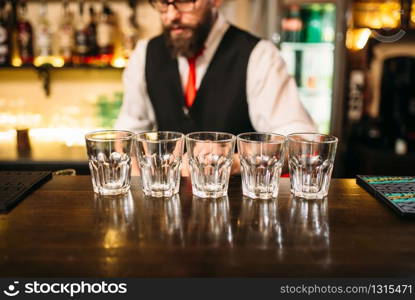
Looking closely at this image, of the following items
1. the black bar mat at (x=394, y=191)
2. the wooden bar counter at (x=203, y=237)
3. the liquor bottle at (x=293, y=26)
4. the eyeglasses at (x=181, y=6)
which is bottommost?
the wooden bar counter at (x=203, y=237)

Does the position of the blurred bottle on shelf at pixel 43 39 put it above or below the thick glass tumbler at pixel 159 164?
above

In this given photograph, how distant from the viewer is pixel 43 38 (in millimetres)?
3146

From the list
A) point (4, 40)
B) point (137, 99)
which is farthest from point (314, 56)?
point (4, 40)

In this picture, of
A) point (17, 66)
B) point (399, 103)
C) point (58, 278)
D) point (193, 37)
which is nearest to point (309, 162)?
point (58, 278)

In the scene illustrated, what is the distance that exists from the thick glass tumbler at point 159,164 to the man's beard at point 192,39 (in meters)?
1.16

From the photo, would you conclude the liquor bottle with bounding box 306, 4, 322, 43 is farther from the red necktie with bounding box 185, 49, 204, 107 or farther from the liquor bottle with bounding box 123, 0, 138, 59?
the red necktie with bounding box 185, 49, 204, 107

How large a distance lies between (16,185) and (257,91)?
4.21 feet

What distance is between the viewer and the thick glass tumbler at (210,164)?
96cm

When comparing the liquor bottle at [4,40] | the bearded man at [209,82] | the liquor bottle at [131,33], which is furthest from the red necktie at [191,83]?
the liquor bottle at [4,40]

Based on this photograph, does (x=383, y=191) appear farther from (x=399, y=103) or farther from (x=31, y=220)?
(x=399, y=103)

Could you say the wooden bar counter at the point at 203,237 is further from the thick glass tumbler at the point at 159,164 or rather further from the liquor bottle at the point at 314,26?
the liquor bottle at the point at 314,26

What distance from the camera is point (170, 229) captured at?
0.79 meters

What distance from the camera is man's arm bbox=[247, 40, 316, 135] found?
199cm

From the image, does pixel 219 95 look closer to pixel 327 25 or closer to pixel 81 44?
pixel 81 44
